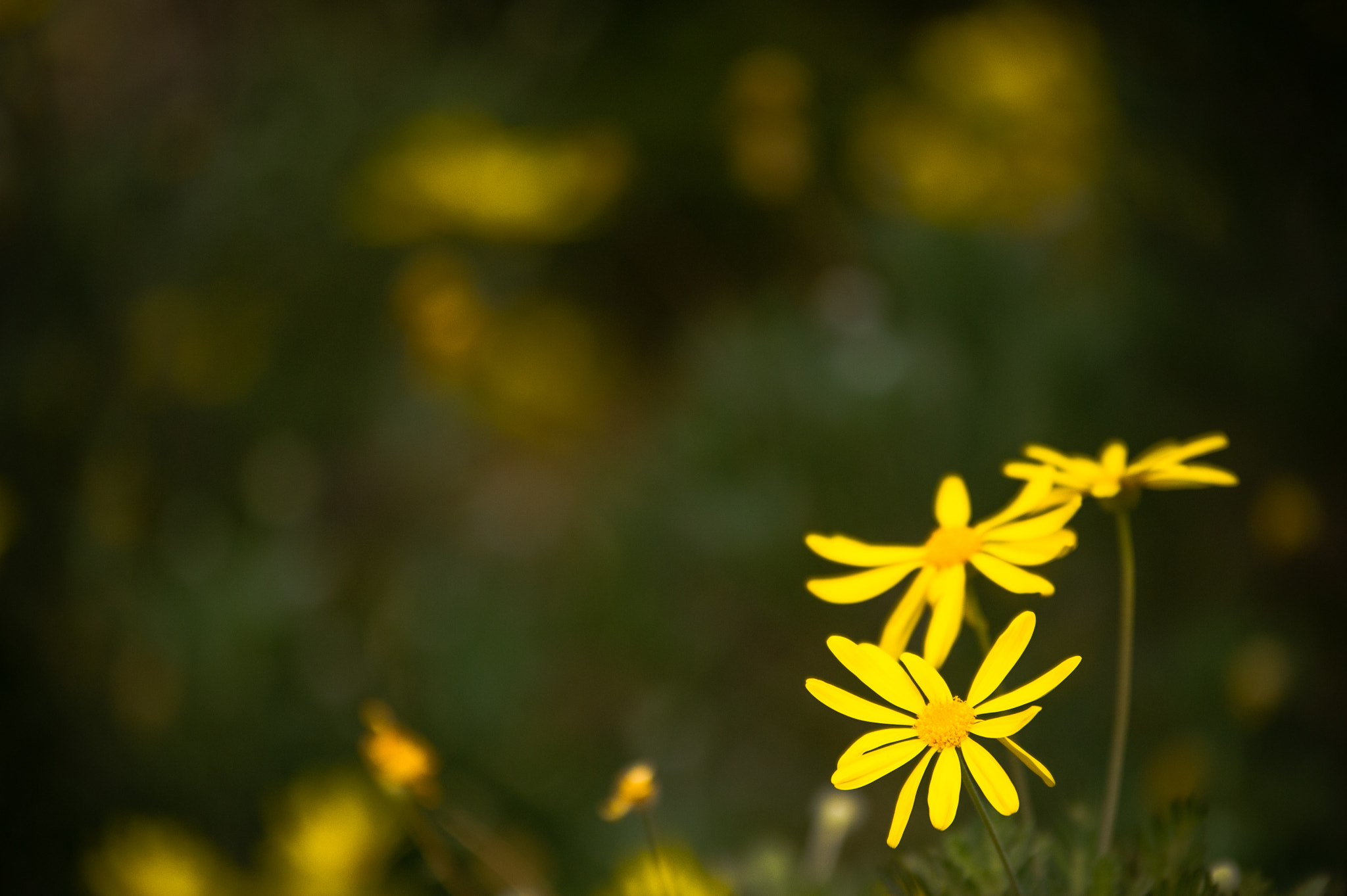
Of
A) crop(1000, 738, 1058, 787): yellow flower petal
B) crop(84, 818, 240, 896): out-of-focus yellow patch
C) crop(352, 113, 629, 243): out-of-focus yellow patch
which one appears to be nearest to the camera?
crop(1000, 738, 1058, 787): yellow flower petal

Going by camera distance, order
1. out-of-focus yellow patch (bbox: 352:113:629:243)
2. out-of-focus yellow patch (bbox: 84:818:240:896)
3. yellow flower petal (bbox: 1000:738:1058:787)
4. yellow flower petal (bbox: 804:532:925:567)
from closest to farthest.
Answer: yellow flower petal (bbox: 1000:738:1058:787), yellow flower petal (bbox: 804:532:925:567), out-of-focus yellow patch (bbox: 84:818:240:896), out-of-focus yellow patch (bbox: 352:113:629:243)

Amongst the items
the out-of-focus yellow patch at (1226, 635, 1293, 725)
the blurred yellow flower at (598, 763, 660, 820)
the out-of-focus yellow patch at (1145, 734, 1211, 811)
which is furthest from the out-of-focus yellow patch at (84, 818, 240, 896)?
the out-of-focus yellow patch at (1226, 635, 1293, 725)

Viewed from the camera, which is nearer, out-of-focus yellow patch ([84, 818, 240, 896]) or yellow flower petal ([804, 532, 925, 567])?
yellow flower petal ([804, 532, 925, 567])

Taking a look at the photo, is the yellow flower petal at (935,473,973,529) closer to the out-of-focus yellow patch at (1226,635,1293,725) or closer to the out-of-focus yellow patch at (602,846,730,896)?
the out-of-focus yellow patch at (602,846,730,896)

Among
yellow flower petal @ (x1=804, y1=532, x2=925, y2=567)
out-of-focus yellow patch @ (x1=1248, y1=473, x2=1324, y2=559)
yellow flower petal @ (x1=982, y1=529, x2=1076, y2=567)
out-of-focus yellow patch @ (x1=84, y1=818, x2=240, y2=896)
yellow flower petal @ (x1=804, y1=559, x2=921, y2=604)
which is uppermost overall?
out-of-focus yellow patch @ (x1=1248, y1=473, x2=1324, y2=559)

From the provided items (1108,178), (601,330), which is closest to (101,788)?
(601,330)

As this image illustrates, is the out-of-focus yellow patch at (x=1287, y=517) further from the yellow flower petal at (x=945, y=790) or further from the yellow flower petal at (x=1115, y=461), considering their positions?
the yellow flower petal at (x=945, y=790)
